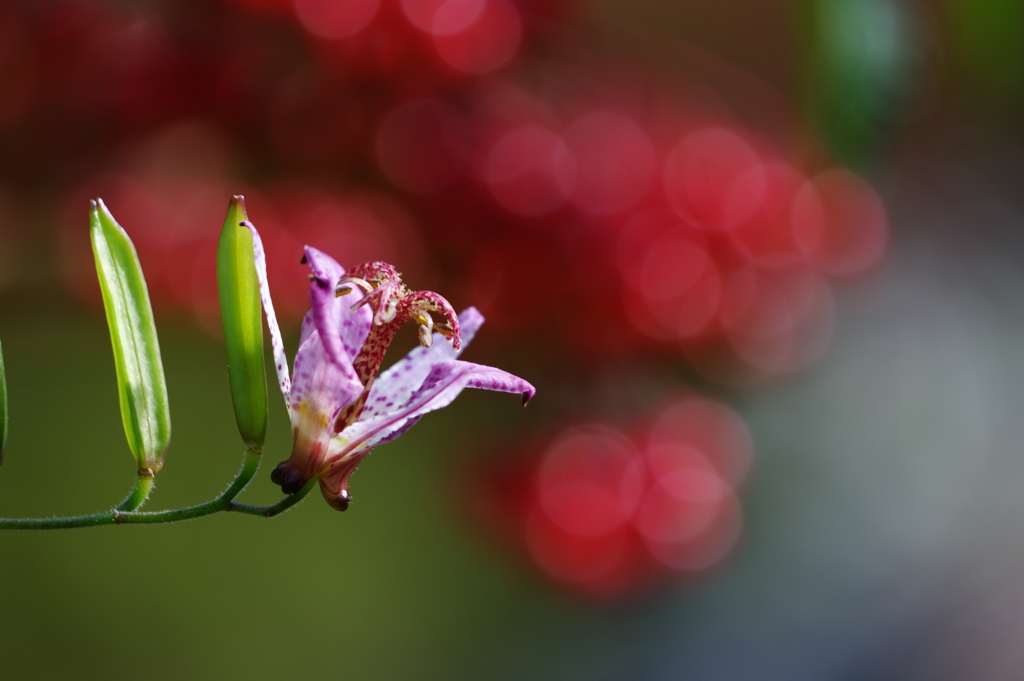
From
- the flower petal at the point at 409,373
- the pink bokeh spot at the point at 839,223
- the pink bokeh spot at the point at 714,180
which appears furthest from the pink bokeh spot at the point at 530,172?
the flower petal at the point at 409,373

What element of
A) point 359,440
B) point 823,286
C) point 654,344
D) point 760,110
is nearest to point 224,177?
point 654,344

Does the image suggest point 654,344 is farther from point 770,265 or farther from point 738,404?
point 738,404

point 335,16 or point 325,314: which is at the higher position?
point 335,16

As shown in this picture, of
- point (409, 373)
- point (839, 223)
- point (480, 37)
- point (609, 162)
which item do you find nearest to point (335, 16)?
point (480, 37)

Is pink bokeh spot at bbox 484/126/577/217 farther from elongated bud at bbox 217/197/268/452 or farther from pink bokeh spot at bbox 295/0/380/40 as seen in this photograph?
elongated bud at bbox 217/197/268/452

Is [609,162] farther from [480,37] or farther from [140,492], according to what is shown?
[140,492]

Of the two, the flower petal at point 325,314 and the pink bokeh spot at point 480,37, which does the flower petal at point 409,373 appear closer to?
the flower petal at point 325,314

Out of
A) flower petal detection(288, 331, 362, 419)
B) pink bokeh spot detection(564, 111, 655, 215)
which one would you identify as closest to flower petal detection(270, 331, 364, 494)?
flower petal detection(288, 331, 362, 419)
